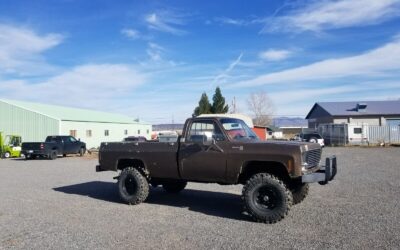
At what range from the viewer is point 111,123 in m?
51.8

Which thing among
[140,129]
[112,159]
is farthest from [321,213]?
[140,129]

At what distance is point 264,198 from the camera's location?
25.8ft

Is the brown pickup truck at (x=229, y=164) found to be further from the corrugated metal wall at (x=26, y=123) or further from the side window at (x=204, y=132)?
the corrugated metal wall at (x=26, y=123)

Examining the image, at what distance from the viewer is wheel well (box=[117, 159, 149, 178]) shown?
983 cm

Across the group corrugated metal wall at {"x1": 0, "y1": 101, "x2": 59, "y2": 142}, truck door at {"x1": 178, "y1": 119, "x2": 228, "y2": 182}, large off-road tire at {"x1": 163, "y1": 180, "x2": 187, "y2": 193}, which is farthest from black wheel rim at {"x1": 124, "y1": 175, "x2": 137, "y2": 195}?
corrugated metal wall at {"x1": 0, "y1": 101, "x2": 59, "y2": 142}

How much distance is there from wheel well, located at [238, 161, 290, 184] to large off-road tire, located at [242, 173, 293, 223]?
338mm

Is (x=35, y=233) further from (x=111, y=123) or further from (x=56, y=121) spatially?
(x=111, y=123)

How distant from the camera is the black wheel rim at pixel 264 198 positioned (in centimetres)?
780

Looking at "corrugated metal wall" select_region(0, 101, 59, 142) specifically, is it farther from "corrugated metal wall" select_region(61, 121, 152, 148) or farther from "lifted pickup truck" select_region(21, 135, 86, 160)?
"lifted pickup truck" select_region(21, 135, 86, 160)

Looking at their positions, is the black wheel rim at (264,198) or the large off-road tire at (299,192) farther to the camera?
the large off-road tire at (299,192)

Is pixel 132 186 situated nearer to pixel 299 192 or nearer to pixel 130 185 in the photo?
pixel 130 185

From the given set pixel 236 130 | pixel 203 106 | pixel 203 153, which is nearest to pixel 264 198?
pixel 203 153

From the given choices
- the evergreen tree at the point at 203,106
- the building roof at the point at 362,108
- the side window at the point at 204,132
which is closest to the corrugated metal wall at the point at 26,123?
the evergreen tree at the point at 203,106

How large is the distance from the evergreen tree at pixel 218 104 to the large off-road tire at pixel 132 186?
44553mm
